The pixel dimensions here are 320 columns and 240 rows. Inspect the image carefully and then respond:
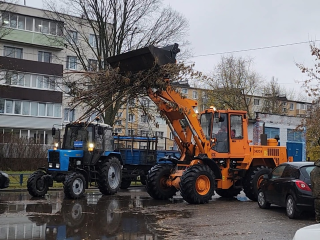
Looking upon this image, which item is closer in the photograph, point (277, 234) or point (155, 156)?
point (277, 234)

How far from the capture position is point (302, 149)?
35.1 metres

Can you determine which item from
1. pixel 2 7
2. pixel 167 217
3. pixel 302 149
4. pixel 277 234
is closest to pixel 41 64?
pixel 2 7

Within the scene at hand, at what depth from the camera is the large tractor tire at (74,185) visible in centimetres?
1617

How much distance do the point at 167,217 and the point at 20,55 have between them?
34.4 m

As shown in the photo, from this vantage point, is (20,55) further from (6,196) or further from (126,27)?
(6,196)

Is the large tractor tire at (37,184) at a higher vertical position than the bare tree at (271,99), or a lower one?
lower

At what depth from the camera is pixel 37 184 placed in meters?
17.5

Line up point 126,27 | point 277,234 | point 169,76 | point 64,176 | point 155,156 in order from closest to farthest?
point 277,234, point 169,76, point 64,176, point 155,156, point 126,27

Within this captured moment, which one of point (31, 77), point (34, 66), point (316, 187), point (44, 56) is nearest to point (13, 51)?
point (34, 66)

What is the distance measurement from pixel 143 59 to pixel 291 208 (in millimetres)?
6020

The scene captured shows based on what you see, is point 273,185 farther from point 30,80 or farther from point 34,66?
point 34,66

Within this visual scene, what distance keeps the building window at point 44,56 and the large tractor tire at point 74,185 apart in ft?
97.4

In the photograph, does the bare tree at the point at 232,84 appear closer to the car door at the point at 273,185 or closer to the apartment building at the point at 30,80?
the apartment building at the point at 30,80

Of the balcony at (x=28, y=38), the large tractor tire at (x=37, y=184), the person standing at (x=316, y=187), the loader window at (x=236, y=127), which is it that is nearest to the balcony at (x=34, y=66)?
the balcony at (x=28, y=38)
